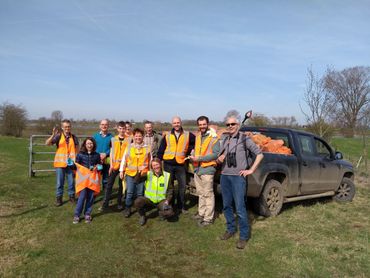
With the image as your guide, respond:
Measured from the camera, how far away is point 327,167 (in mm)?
7820

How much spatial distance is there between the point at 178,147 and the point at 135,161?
87 cm

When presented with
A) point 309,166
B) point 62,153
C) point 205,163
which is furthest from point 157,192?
point 309,166

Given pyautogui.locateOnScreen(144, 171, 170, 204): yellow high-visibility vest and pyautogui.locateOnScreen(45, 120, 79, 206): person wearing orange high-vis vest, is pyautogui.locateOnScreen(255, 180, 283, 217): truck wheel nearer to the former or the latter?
pyautogui.locateOnScreen(144, 171, 170, 204): yellow high-visibility vest

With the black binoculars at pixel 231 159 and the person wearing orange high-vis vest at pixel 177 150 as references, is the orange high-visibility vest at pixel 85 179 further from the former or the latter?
the black binoculars at pixel 231 159

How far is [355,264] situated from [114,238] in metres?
3.63

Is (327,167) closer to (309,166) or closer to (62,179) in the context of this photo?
(309,166)

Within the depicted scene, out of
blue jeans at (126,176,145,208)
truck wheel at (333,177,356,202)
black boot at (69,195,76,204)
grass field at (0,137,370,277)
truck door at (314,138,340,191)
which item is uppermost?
truck door at (314,138,340,191)

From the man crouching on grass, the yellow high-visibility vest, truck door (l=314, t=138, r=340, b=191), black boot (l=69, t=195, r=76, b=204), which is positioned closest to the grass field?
black boot (l=69, t=195, r=76, b=204)

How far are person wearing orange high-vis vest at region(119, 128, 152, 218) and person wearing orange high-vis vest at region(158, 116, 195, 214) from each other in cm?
38

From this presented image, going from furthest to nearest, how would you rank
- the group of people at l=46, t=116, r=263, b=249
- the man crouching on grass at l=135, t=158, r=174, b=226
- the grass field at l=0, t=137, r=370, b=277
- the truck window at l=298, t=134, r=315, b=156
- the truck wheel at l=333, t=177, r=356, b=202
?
the truck wheel at l=333, t=177, r=356, b=202 < the truck window at l=298, t=134, r=315, b=156 < the man crouching on grass at l=135, t=158, r=174, b=226 < the group of people at l=46, t=116, r=263, b=249 < the grass field at l=0, t=137, r=370, b=277

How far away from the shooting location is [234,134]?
5254 millimetres

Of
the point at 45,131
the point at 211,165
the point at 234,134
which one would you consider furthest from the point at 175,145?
the point at 45,131

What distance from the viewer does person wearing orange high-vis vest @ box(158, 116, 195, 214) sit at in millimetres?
6281

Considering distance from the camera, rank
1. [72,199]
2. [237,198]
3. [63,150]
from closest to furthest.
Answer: [237,198]
[63,150]
[72,199]
